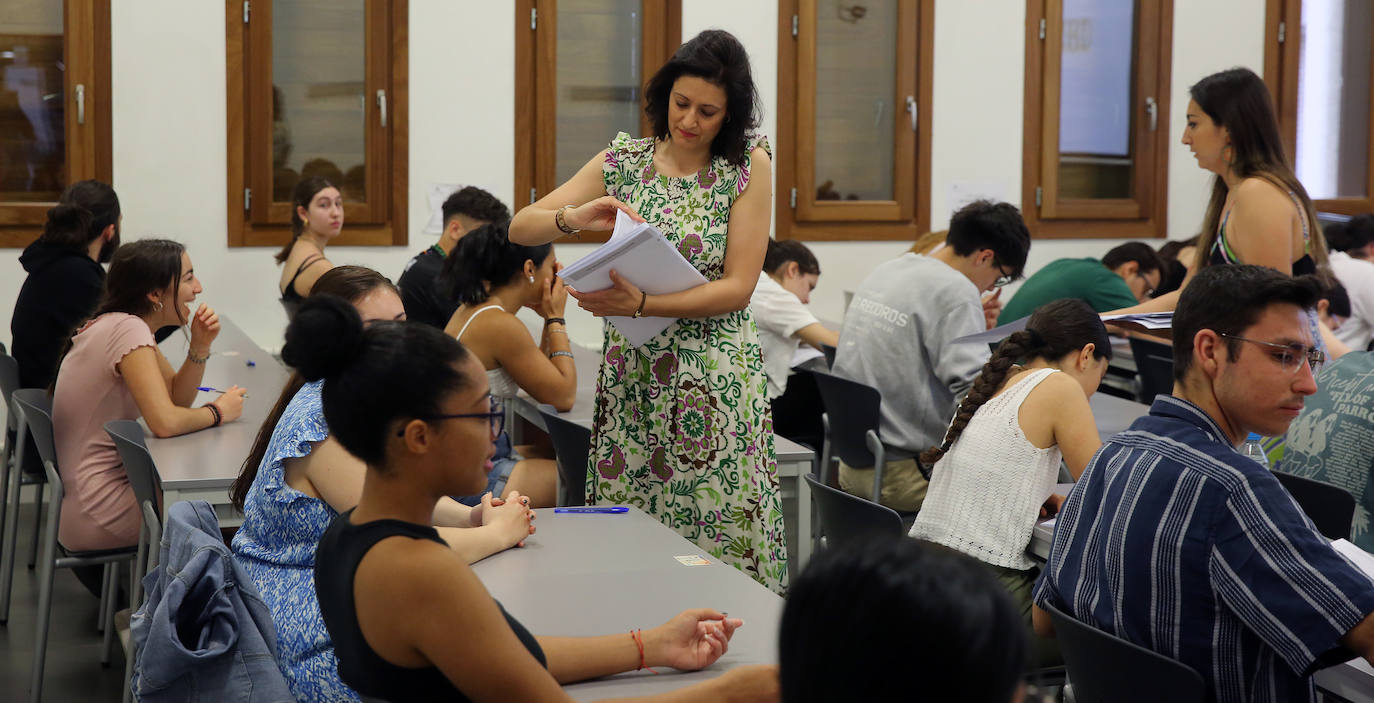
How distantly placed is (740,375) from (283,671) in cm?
115

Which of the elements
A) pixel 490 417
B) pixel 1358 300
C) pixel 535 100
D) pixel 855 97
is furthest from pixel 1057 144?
pixel 490 417

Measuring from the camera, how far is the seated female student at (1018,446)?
261cm

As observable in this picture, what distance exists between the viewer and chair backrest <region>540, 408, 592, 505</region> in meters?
3.26

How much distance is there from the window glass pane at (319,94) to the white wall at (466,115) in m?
Result: 0.25

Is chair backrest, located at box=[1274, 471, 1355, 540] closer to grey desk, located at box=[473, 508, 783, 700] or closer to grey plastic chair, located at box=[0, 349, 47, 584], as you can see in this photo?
grey desk, located at box=[473, 508, 783, 700]

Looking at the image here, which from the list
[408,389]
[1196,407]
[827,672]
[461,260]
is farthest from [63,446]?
[827,672]

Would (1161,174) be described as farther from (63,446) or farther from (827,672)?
(827,672)

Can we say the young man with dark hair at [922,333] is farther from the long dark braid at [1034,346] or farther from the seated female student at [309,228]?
the seated female student at [309,228]

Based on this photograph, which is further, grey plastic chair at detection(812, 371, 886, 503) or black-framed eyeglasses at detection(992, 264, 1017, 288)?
black-framed eyeglasses at detection(992, 264, 1017, 288)

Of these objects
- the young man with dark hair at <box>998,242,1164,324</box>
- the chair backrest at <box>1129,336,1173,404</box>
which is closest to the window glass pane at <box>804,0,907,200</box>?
the young man with dark hair at <box>998,242,1164,324</box>

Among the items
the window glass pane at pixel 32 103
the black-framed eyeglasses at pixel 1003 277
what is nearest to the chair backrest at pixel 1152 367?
the black-framed eyeglasses at pixel 1003 277

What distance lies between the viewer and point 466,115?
645cm

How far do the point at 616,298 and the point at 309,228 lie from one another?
3.41m

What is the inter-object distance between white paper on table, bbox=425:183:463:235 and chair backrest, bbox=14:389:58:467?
9.22ft
